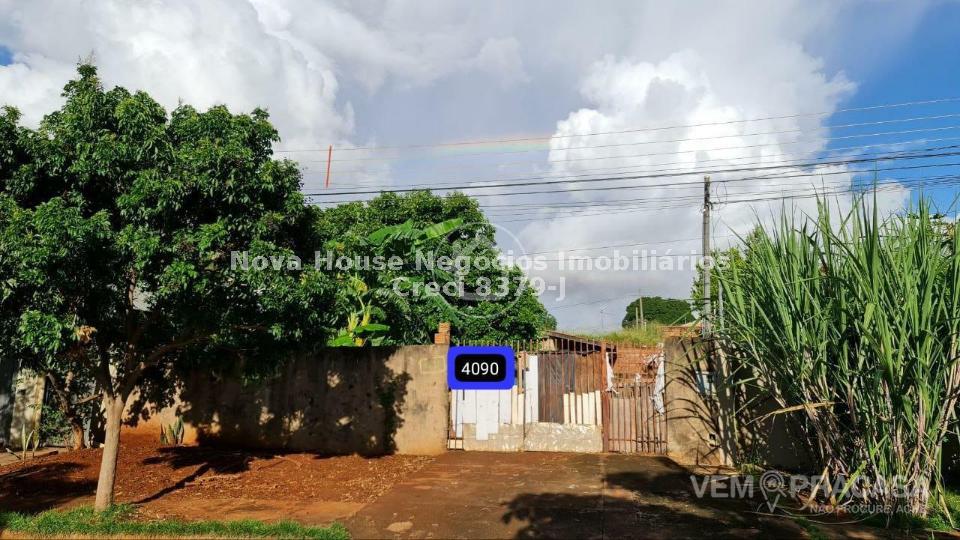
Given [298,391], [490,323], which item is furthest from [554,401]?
[490,323]

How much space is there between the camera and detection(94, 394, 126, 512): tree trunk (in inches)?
270

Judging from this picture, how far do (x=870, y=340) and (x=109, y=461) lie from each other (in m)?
8.27

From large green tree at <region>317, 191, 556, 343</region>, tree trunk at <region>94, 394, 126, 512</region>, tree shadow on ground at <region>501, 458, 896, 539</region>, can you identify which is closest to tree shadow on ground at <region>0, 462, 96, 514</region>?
tree trunk at <region>94, 394, 126, 512</region>

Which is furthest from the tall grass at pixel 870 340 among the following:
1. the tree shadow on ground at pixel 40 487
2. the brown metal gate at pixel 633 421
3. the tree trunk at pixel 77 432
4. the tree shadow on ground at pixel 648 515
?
the tree trunk at pixel 77 432

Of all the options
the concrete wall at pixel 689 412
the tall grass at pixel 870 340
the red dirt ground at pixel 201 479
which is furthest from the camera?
the concrete wall at pixel 689 412

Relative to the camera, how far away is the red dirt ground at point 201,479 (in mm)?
7484

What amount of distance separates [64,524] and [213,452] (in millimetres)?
4492

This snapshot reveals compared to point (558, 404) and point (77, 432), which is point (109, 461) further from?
point (558, 404)

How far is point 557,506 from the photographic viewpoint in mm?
7121

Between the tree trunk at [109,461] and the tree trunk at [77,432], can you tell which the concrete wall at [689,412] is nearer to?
the tree trunk at [109,461]

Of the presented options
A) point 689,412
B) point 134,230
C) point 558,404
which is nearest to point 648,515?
point 689,412

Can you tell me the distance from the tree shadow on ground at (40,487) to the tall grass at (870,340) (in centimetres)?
840

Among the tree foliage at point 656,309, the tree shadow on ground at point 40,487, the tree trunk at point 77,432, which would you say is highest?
the tree foliage at point 656,309

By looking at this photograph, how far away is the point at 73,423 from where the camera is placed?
1088 centimetres
